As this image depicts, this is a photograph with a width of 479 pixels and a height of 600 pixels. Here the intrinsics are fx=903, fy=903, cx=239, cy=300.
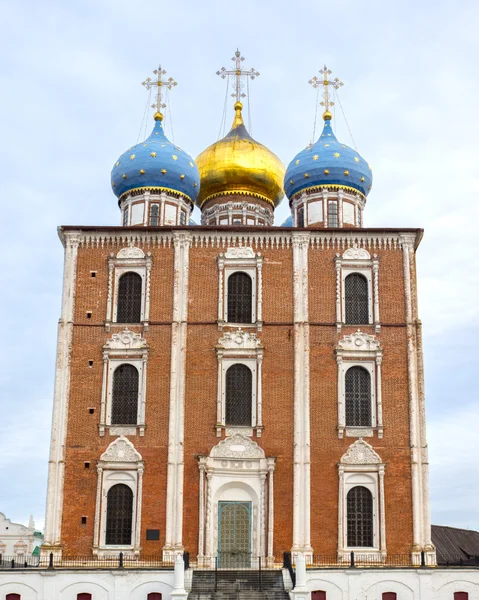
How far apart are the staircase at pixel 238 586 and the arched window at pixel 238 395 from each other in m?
4.94

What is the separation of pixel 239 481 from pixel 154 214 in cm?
1124

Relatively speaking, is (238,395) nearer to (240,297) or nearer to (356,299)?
(240,297)

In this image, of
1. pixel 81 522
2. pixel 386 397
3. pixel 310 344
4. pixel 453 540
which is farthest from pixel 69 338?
pixel 453 540

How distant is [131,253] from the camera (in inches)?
1246

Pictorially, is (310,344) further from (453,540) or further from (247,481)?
(453,540)

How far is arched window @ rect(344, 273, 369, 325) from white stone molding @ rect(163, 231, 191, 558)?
18.3 feet

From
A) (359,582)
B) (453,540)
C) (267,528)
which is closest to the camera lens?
(359,582)

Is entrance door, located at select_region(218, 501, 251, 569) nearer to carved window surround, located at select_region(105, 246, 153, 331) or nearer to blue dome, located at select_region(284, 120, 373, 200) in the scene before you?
carved window surround, located at select_region(105, 246, 153, 331)

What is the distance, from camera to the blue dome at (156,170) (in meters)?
35.0

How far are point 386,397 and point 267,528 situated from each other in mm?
5848

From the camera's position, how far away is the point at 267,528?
2895 centimetres

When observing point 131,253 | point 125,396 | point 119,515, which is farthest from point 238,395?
point 131,253

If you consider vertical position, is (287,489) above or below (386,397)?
below

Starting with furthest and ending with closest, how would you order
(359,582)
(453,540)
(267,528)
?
(453,540), (267,528), (359,582)
